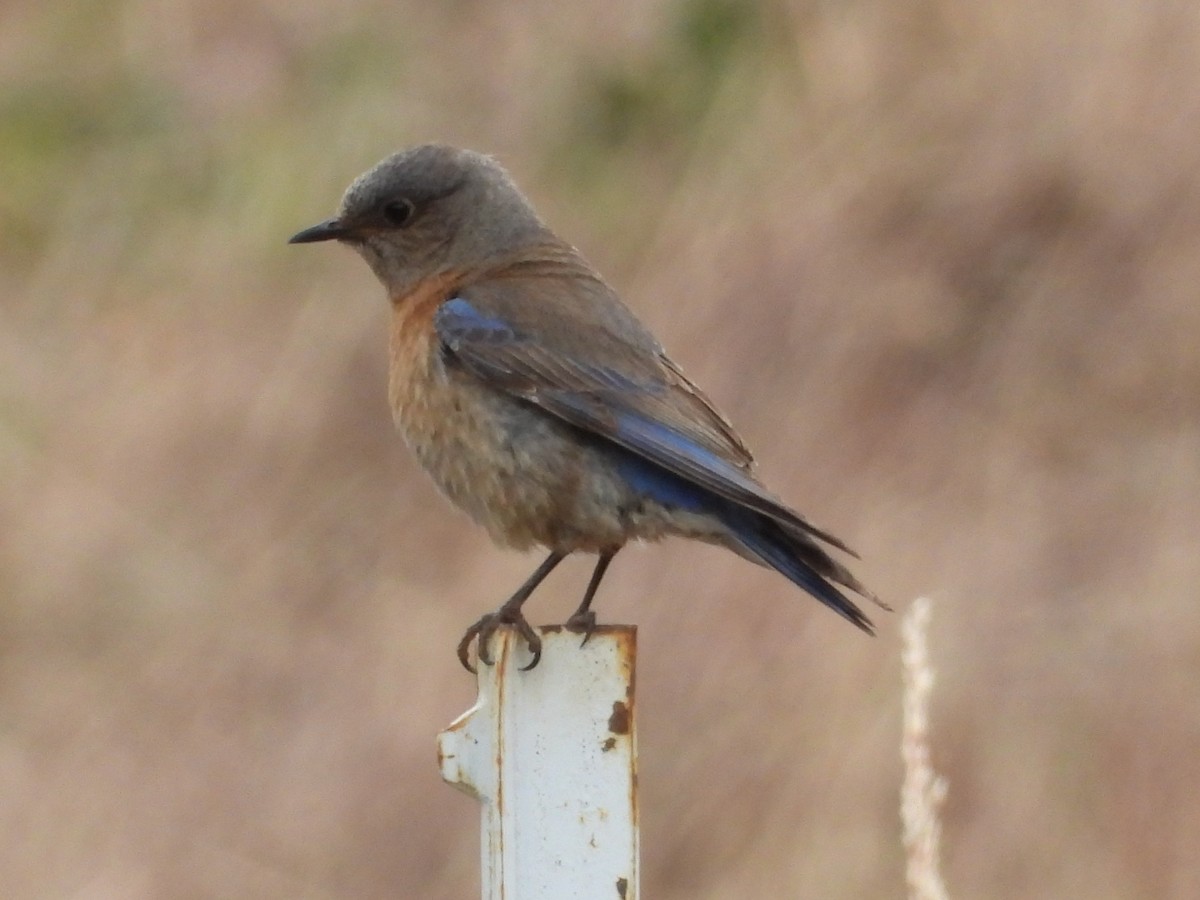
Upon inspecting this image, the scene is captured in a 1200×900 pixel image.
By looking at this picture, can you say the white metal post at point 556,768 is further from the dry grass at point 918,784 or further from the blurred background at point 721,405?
the blurred background at point 721,405

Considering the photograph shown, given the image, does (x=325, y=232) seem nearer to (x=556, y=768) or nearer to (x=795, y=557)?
(x=795, y=557)

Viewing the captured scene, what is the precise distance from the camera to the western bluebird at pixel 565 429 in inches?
162

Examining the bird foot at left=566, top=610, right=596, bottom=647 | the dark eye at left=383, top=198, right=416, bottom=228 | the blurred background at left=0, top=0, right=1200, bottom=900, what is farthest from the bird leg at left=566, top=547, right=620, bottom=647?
the blurred background at left=0, top=0, right=1200, bottom=900

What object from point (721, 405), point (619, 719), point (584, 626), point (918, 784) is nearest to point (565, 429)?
point (584, 626)

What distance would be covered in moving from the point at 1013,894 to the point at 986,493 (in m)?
1.76

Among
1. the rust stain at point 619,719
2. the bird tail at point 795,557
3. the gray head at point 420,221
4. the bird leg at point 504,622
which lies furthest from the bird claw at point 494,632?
the gray head at point 420,221

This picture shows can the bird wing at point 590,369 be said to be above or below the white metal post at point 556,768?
above

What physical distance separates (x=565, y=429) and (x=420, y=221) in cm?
87

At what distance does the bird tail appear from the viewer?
3.79 metres

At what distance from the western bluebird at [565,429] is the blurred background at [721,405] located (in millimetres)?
2000

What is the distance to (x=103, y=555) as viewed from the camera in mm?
7723

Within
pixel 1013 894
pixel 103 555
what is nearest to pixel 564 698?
pixel 1013 894

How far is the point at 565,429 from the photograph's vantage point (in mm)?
4324

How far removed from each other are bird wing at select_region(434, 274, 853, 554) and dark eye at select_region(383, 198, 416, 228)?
0.41 m
